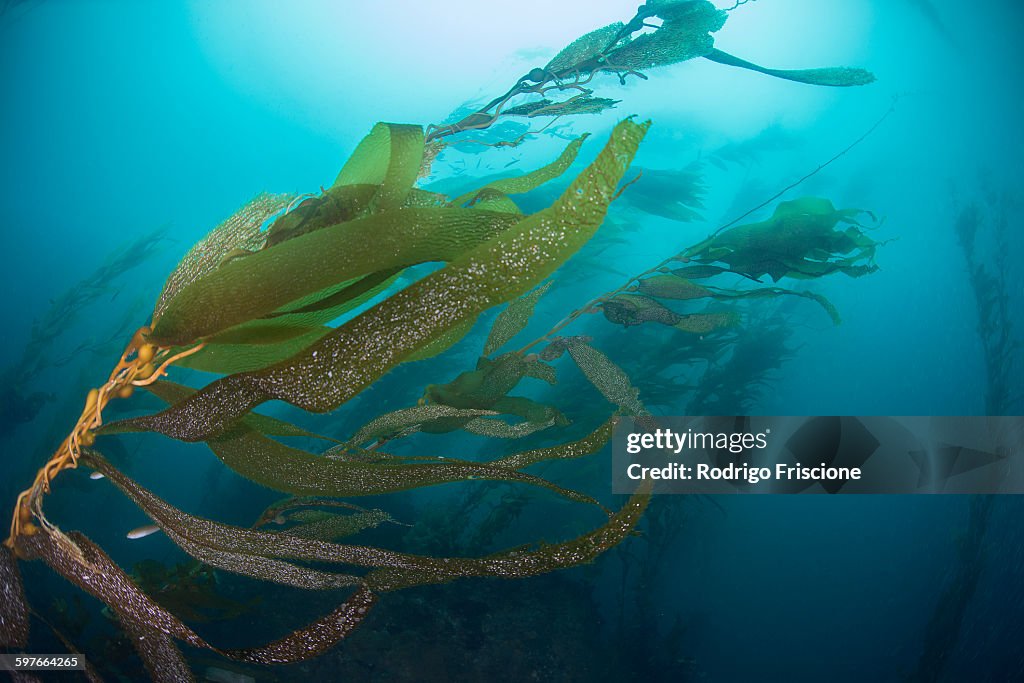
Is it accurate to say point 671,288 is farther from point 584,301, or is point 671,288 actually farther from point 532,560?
point 584,301

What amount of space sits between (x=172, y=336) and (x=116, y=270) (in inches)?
227

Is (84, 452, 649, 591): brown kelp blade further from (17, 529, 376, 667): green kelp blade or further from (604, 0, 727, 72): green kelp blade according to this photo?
(604, 0, 727, 72): green kelp blade

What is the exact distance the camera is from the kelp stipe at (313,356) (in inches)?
18.2

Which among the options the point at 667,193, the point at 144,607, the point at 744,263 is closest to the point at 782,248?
the point at 744,263

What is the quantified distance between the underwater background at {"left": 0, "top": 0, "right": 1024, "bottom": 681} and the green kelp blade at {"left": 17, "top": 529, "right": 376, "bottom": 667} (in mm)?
899

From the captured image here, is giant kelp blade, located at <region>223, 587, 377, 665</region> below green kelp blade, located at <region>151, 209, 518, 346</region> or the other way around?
below

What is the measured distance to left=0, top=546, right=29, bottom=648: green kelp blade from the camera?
2.30ft

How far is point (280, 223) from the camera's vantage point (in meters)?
0.74

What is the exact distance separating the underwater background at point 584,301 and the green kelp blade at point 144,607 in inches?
35.4

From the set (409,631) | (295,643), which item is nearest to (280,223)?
(295,643)

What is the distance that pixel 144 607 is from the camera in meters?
0.64

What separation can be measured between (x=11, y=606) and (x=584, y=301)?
27.2 ft

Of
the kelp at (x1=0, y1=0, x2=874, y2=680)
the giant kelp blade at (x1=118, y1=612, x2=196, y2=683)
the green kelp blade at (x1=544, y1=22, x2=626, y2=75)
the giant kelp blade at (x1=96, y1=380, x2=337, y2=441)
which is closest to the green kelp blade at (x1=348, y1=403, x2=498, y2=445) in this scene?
the kelp at (x1=0, y1=0, x2=874, y2=680)

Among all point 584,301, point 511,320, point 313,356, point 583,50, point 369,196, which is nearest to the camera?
point 313,356
